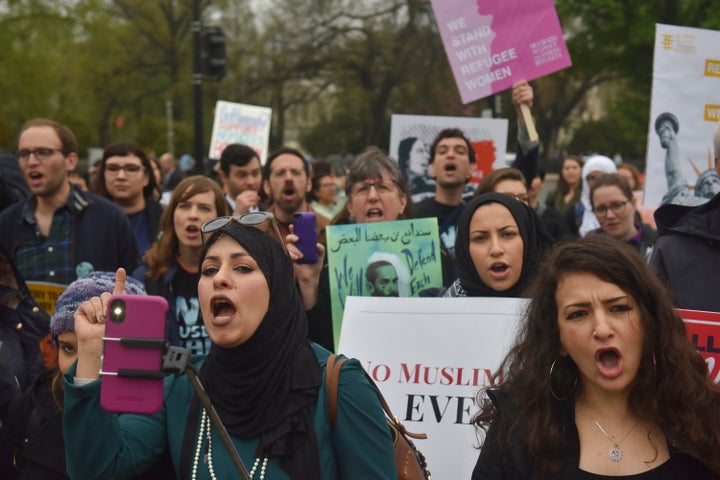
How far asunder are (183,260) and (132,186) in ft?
6.55

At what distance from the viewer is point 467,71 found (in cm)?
701

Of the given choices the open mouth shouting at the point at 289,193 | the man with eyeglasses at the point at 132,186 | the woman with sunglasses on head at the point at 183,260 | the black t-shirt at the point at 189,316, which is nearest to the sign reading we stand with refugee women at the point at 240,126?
the man with eyeglasses at the point at 132,186

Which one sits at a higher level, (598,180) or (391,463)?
(598,180)

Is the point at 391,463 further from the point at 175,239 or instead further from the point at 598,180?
the point at 598,180

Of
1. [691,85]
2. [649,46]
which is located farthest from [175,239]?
[649,46]

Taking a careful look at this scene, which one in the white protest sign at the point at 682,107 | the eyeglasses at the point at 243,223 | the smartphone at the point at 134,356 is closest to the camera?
the smartphone at the point at 134,356

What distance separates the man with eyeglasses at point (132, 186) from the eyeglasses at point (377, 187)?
6.46 ft

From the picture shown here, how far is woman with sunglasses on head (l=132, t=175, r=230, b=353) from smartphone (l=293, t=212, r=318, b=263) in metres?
0.58

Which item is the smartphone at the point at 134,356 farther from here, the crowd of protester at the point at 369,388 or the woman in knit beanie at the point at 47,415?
the woman in knit beanie at the point at 47,415

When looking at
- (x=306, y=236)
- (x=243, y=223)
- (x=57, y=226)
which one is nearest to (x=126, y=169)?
(x=57, y=226)

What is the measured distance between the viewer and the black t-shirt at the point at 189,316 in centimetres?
482

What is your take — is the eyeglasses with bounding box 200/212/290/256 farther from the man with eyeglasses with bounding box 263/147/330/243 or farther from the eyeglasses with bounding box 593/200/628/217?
the eyeglasses with bounding box 593/200/628/217

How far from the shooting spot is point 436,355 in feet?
13.0

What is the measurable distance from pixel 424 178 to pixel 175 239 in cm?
304
